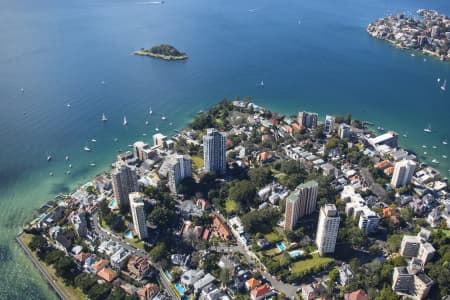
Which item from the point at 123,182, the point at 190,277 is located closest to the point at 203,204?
the point at 123,182

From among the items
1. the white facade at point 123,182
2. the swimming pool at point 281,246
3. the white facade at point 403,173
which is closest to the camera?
the swimming pool at point 281,246

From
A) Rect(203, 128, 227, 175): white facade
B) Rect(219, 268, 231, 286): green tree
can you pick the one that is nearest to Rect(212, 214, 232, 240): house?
Rect(219, 268, 231, 286): green tree

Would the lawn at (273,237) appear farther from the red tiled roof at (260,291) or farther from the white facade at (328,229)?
the red tiled roof at (260,291)

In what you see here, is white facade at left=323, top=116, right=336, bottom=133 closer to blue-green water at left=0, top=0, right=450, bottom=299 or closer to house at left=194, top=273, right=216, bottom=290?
blue-green water at left=0, top=0, right=450, bottom=299

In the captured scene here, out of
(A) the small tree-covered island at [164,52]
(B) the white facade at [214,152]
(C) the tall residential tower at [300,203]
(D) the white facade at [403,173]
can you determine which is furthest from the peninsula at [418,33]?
(B) the white facade at [214,152]

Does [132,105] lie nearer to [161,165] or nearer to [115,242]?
[161,165]

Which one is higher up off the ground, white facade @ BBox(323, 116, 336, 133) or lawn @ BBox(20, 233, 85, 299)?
white facade @ BBox(323, 116, 336, 133)
